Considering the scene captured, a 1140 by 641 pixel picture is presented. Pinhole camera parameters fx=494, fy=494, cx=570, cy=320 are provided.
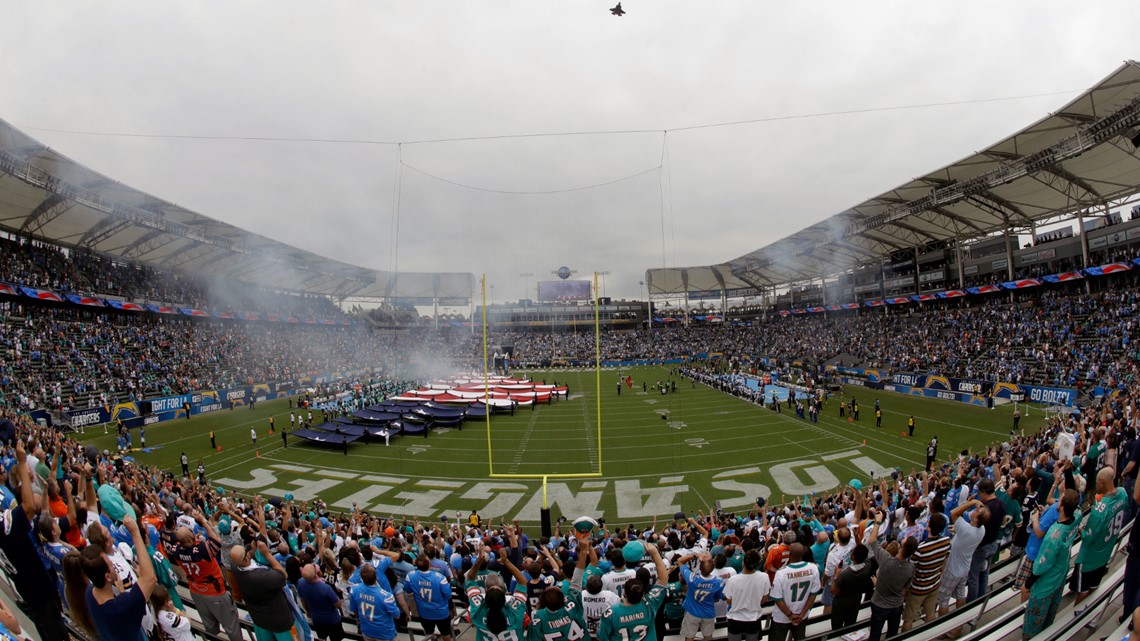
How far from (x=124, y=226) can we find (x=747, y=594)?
47023 millimetres

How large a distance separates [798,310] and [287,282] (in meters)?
65.7

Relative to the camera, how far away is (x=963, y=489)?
23.7ft

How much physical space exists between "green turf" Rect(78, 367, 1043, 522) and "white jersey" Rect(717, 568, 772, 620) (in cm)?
953

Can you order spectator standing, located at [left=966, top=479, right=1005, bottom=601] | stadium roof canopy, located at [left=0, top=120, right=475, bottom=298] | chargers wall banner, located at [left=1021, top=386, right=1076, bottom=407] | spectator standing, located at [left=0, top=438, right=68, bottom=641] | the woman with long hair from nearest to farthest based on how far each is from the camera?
the woman with long hair, spectator standing, located at [left=0, top=438, right=68, bottom=641], spectator standing, located at [left=966, top=479, right=1005, bottom=601], chargers wall banner, located at [left=1021, top=386, right=1076, bottom=407], stadium roof canopy, located at [left=0, top=120, right=475, bottom=298]

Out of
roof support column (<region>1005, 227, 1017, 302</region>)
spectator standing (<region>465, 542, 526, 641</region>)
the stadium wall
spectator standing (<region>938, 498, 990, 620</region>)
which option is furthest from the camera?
roof support column (<region>1005, 227, 1017, 302</region>)

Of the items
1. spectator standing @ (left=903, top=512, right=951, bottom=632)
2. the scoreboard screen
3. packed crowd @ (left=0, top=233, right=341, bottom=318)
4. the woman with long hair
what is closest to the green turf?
spectator standing @ (left=903, top=512, right=951, bottom=632)

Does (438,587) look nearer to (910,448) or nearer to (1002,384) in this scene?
(910,448)

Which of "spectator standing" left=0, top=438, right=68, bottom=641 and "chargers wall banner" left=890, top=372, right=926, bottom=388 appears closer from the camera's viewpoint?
"spectator standing" left=0, top=438, right=68, bottom=641

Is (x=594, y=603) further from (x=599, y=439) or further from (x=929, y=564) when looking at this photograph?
(x=599, y=439)

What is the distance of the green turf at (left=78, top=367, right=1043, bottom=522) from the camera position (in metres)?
15.4

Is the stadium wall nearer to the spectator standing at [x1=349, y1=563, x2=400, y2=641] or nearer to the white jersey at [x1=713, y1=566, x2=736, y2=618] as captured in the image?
the spectator standing at [x1=349, y1=563, x2=400, y2=641]

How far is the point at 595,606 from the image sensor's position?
396cm

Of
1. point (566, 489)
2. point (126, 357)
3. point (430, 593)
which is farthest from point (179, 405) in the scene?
point (430, 593)

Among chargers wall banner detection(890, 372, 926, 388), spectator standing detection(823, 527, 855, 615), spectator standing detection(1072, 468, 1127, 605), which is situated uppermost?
spectator standing detection(1072, 468, 1127, 605)
